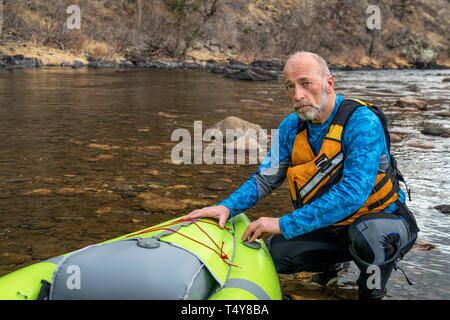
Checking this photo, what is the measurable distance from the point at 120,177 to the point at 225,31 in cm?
3164

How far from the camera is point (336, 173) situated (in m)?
2.43

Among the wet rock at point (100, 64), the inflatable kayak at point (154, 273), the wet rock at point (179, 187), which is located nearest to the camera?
the inflatable kayak at point (154, 273)

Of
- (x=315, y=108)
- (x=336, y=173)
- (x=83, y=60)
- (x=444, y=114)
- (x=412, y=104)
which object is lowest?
(x=444, y=114)

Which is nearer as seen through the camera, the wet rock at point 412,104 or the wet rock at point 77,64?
the wet rock at point 412,104

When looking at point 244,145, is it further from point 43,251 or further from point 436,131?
point 436,131

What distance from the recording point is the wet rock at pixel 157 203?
4.06 meters

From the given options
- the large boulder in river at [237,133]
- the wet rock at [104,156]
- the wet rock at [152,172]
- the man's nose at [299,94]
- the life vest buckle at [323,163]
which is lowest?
the wet rock at [152,172]

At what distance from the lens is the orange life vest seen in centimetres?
241

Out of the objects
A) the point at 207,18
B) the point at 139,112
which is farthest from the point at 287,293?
the point at 207,18

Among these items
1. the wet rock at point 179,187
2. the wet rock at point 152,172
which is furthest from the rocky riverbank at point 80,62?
the wet rock at point 179,187

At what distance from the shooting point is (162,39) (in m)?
30.0

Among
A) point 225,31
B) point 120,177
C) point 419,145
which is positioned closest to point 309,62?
point 120,177

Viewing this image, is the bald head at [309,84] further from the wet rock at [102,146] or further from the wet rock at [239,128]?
the wet rock at [239,128]

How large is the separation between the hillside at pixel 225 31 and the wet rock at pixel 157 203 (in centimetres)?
1952
